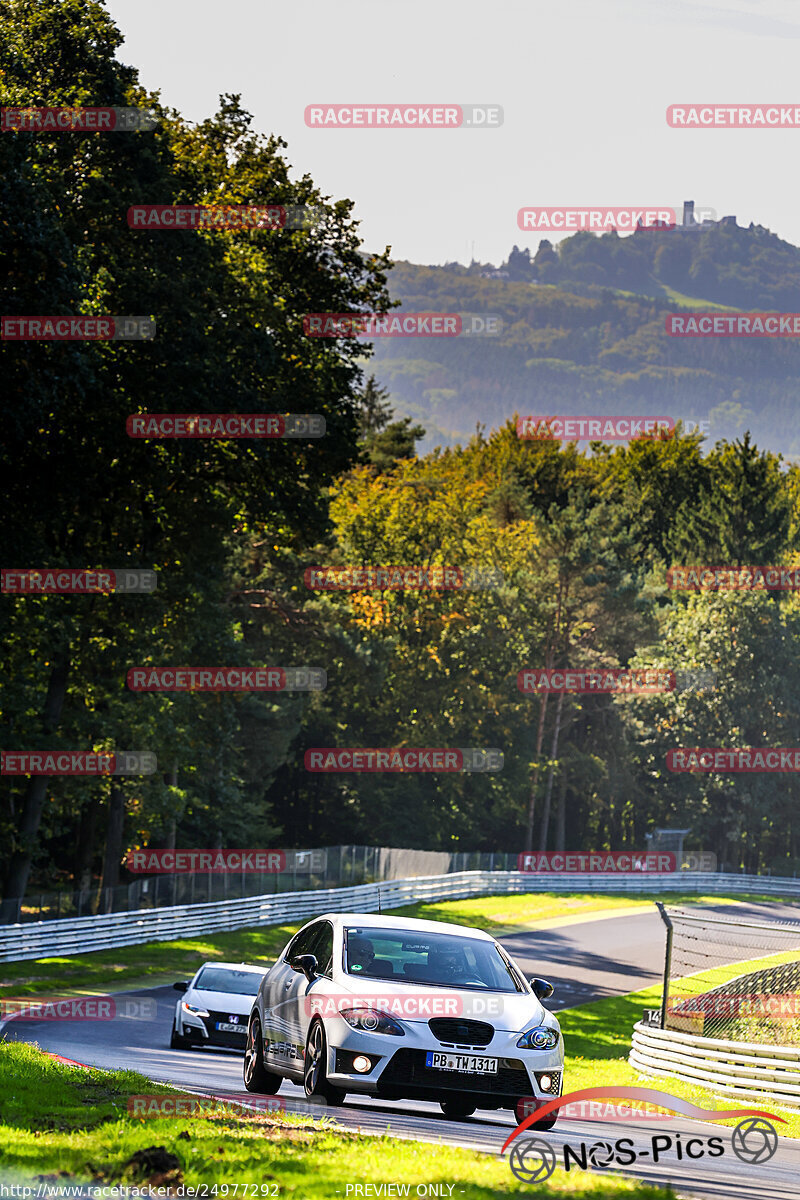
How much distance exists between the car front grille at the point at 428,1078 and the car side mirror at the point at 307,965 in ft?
4.07

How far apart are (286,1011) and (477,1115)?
6.91 feet

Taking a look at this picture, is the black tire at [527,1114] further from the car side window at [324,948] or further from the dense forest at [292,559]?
the dense forest at [292,559]

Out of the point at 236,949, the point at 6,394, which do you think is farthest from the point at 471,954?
the point at 236,949

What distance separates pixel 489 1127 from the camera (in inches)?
432

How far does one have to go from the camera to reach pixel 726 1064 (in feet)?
59.8

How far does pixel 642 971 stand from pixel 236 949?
35.5 feet

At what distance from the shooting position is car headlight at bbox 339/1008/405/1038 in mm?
9875
